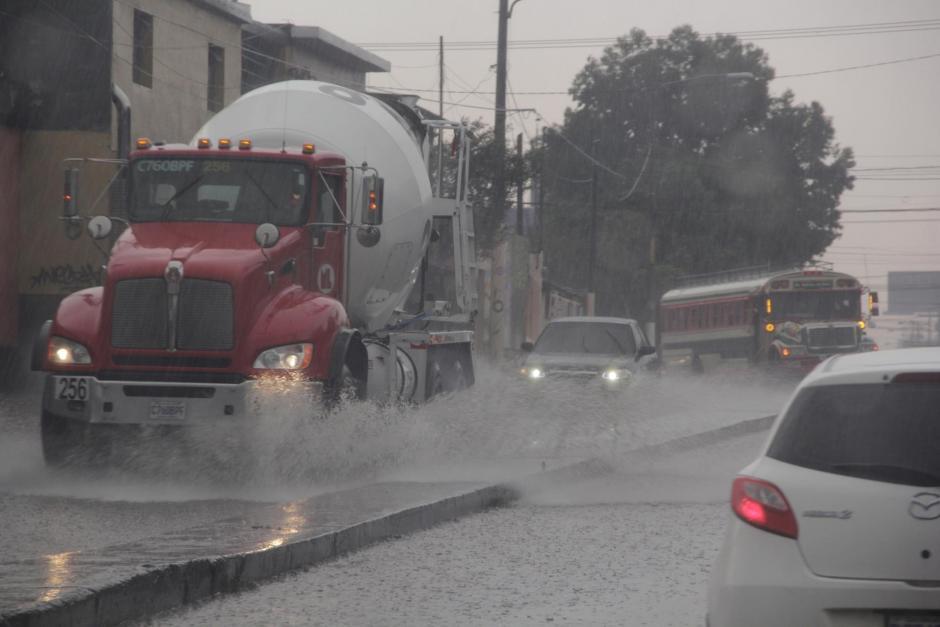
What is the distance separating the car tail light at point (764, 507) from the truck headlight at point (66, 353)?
880 cm

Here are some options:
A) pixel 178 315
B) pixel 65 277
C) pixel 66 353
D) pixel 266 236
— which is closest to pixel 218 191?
pixel 266 236

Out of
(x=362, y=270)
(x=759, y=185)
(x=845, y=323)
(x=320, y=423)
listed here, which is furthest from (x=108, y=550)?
(x=759, y=185)

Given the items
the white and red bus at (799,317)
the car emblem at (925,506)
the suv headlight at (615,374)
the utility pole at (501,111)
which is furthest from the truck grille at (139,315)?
the white and red bus at (799,317)

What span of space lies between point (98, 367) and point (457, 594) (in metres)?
6.03

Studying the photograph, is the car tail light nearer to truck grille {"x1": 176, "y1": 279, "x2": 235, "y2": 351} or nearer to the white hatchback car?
the white hatchback car

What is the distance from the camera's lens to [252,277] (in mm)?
13320

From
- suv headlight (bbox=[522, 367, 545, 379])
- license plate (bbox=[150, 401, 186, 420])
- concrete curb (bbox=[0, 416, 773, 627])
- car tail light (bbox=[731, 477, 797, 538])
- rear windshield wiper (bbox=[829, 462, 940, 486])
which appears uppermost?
rear windshield wiper (bbox=[829, 462, 940, 486])

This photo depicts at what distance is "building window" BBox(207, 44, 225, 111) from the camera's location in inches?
1307

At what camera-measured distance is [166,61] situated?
3064 cm

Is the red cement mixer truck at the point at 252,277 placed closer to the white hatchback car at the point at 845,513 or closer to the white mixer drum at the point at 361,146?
the white mixer drum at the point at 361,146

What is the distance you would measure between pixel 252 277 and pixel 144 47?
59.2ft

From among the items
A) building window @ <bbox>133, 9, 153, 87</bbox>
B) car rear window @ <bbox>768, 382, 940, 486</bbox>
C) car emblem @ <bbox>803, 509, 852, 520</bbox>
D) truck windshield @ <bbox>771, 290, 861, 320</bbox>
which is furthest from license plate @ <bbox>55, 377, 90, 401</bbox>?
truck windshield @ <bbox>771, 290, 861, 320</bbox>

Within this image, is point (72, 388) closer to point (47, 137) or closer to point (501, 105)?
point (47, 137)

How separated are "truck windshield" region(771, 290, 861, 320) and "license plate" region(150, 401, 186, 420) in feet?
103
